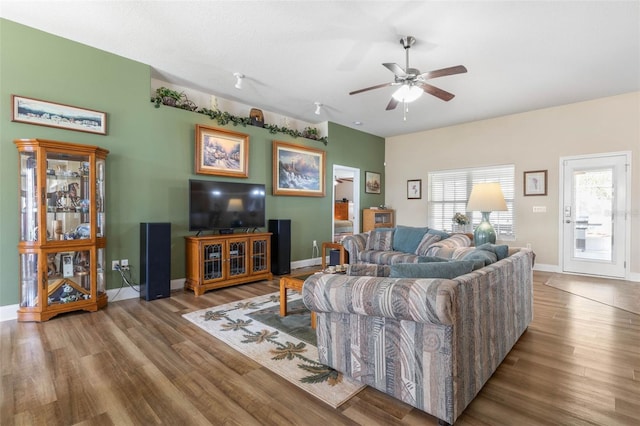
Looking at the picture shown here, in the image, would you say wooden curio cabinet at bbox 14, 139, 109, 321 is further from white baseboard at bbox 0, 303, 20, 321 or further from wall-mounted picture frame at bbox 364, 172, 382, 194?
wall-mounted picture frame at bbox 364, 172, 382, 194

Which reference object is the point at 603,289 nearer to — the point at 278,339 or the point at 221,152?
the point at 278,339

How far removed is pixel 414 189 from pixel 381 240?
2715 millimetres

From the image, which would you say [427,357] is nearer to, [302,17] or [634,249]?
[302,17]

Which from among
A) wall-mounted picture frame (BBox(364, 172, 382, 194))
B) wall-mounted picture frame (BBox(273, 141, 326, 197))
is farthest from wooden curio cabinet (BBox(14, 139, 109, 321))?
wall-mounted picture frame (BBox(364, 172, 382, 194))

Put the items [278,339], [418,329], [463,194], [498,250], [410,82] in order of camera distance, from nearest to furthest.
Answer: [418,329] < [498,250] < [278,339] < [410,82] < [463,194]

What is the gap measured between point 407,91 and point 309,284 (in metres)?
2.44

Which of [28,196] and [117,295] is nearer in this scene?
[28,196]

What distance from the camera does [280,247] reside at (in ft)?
16.6

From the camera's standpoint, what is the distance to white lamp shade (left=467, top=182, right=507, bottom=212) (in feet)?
12.5

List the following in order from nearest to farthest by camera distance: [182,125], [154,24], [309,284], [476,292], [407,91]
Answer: [476,292]
[309,284]
[154,24]
[407,91]
[182,125]

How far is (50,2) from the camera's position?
2.71 meters

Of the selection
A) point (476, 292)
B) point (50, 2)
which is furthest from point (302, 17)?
point (476, 292)

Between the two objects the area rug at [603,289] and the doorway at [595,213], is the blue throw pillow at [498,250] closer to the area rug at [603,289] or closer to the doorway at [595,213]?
the area rug at [603,289]

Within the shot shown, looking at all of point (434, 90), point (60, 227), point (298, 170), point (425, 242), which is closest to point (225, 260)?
point (60, 227)
